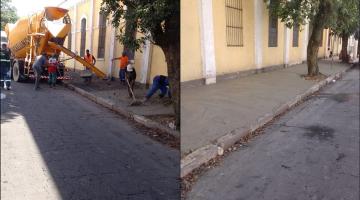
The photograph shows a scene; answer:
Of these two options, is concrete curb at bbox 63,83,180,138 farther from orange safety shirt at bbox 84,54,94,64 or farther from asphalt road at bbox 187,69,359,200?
asphalt road at bbox 187,69,359,200

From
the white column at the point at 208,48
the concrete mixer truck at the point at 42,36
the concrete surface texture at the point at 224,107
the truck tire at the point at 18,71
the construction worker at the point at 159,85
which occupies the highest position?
the white column at the point at 208,48

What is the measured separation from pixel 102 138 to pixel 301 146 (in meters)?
3.78

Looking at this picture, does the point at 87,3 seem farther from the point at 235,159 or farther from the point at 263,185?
the point at 235,159

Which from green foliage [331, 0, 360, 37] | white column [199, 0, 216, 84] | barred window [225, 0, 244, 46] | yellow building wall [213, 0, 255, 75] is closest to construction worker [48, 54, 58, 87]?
yellow building wall [213, 0, 255, 75]

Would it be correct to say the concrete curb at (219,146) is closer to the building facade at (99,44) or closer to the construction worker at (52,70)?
the building facade at (99,44)

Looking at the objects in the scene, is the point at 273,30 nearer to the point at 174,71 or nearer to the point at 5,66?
the point at 174,71

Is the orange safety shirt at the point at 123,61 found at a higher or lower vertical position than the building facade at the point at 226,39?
lower

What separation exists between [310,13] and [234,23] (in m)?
6.06

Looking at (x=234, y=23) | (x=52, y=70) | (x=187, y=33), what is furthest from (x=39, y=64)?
(x=234, y=23)

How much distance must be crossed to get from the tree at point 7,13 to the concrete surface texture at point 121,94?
0.79 feet

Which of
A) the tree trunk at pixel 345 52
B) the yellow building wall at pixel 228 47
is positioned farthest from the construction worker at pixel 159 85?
the tree trunk at pixel 345 52

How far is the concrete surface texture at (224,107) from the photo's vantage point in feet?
13.9

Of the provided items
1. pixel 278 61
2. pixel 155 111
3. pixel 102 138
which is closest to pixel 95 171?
pixel 102 138

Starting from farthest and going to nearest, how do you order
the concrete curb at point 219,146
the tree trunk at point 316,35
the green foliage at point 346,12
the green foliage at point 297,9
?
the tree trunk at point 316,35, the green foliage at point 346,12, the green foliage at point 297,9, the concrete curb at point 219,146
